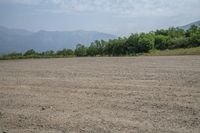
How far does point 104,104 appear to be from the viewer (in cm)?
896

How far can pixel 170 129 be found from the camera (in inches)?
262

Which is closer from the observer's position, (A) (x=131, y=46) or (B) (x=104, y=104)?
(B) (x=104, y=104)

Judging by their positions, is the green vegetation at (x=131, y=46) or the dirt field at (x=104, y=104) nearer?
the dirt field at (x=104, y=104)

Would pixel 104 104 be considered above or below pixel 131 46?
below

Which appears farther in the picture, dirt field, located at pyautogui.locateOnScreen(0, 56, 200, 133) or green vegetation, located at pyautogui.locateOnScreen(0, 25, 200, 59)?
green vegetation, located at pyautogui.locateOnScreen(0, 25, 200, 59)

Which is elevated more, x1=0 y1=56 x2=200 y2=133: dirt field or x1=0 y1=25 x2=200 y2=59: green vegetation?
x1=0 y1=25 x2=200 y2=59: green vegetation

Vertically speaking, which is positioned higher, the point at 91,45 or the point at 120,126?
the point at 91,45

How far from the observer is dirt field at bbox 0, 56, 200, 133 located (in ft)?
23.2

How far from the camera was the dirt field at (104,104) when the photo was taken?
7082mm

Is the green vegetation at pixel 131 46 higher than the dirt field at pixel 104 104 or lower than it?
higher

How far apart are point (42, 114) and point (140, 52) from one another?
2169 centimetres

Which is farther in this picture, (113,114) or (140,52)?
(140,52)

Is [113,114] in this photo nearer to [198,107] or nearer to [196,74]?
[198,107]

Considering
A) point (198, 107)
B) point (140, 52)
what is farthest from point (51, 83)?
point (140, 52)
